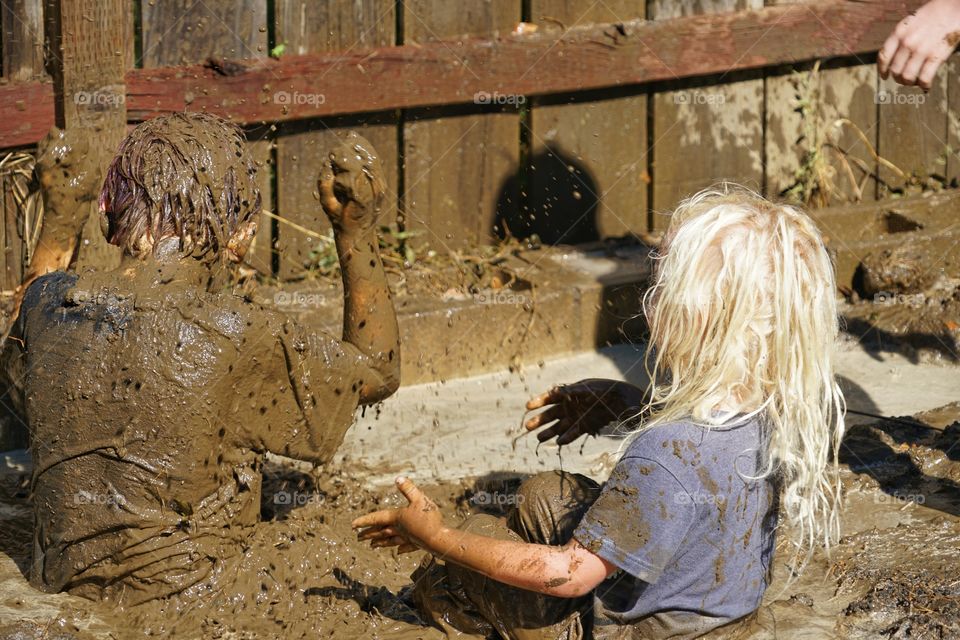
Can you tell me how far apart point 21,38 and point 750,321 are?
3.68 meters

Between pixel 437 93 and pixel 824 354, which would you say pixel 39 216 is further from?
pixel 824 354

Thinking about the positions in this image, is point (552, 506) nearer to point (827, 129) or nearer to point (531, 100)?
point (531, 100)

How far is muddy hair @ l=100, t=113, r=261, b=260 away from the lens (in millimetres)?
3465

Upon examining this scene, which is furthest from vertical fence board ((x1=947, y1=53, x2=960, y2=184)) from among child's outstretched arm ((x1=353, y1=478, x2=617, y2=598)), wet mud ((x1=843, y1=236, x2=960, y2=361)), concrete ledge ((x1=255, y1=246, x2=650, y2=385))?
child's outstretched arm ((x1=353, y1=478, x2=617, y2=598))

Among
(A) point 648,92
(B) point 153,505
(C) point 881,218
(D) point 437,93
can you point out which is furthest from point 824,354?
(C) point 881,218

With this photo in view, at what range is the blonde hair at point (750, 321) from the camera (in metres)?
2.98

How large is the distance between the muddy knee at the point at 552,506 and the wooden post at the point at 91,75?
2.59 metres

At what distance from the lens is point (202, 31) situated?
19.1 ft
